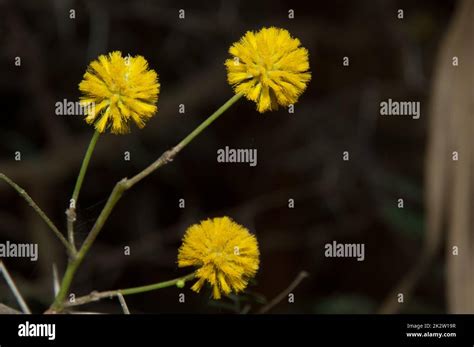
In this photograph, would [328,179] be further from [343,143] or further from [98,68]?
[98,68]

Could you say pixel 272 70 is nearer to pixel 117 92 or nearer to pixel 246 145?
pixel 117 92

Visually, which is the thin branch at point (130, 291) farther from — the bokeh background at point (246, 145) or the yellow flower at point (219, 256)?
the bokeh background at point (246, 145)

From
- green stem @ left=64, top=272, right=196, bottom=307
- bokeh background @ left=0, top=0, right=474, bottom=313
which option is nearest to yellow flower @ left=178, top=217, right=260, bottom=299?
green stem @ left=64, top=272, right=196, bottom=307

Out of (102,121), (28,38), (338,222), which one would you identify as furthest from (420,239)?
(102,121)

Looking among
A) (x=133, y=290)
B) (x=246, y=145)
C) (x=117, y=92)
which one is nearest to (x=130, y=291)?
(x=133, y=290)

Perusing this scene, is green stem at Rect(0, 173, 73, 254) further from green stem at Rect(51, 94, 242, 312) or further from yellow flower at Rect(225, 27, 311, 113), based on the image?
yellow flower at Rect(225, 27, 311, 113)
